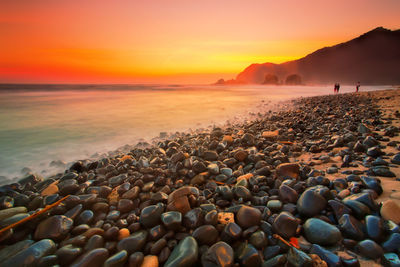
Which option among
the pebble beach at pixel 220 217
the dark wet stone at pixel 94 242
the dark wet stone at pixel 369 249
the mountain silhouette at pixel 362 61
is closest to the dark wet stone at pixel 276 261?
the pebble beach at pixel 220 217

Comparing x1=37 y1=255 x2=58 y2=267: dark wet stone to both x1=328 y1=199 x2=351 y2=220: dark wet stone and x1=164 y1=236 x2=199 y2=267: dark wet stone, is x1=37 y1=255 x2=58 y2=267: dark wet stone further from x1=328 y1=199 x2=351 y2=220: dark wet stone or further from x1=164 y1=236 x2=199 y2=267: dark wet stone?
x1=328 y1=199 x2=351 y2=220: dark wet stone

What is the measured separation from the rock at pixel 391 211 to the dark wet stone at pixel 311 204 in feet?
1.30

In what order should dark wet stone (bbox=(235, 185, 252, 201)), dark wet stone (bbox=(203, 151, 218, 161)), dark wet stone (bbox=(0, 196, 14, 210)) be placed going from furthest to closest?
dark wet stone (bbox=(203, 151, 218, 161)) < dark wet stone (bbox=(0, 196, 14, 210)) < dark wet stone (bbox=(235, 185, 252, 201))

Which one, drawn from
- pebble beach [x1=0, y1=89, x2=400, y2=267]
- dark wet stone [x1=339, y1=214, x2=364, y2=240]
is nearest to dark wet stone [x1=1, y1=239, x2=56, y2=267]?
pebble beach [x1=0, y1=89, x2=400, y2=267]

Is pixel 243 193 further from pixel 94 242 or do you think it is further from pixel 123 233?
pixel 94 242

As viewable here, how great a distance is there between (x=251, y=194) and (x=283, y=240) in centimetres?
69

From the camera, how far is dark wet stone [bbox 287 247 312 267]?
3.97 feet

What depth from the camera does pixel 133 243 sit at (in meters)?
1.55

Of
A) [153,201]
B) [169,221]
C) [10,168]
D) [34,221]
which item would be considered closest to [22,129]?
[10,168]

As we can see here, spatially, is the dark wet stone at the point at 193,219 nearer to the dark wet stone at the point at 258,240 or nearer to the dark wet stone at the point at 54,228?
the dark wet stone at the point at 258,240

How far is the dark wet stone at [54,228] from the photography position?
1704mm

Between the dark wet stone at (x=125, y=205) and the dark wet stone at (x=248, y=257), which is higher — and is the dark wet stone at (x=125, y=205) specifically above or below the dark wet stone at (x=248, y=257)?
below

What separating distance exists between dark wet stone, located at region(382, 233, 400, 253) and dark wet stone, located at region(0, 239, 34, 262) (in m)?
2.65

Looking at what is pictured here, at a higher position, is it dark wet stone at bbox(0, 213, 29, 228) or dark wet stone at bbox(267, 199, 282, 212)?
dark wet stone at bbox(267, 199, 282, 212)
